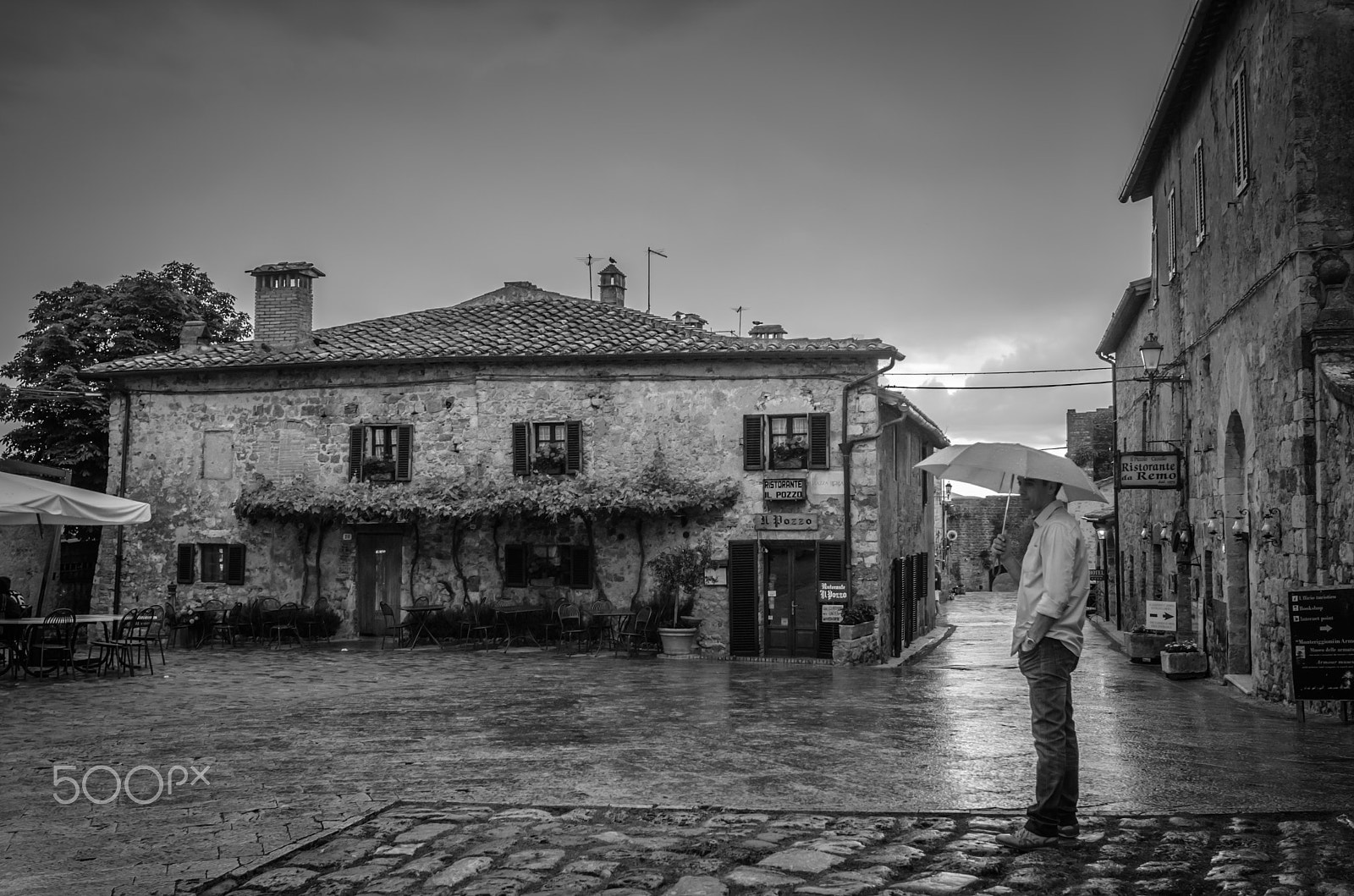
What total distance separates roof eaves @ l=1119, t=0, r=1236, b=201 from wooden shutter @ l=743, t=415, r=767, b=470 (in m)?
7.78

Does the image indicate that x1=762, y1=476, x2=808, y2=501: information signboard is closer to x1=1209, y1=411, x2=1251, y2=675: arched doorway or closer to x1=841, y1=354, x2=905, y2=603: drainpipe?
x1=841, y1=354, x2=905, y2=603: drainpipe

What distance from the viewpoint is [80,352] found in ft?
92.7

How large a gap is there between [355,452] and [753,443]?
743 centimetres

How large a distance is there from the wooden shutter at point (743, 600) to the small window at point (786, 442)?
58.0 inches

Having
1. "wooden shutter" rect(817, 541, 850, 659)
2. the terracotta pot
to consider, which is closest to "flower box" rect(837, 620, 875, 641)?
"wooden shutter" rect(817, 541, 850, 659)

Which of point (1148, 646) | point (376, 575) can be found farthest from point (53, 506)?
point (1148, 646)

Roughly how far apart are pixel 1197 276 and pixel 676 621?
9.73 m

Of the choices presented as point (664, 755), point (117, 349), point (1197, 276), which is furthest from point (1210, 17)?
point (117, 349)

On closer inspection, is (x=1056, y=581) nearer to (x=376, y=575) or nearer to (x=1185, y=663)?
(x=1185, y=663)

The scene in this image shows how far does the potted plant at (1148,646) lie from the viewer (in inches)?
741

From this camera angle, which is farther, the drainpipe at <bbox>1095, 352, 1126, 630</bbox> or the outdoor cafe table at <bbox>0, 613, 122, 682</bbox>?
the drainpipe at <bbox>1095, 352, 1126, 630</bbox>

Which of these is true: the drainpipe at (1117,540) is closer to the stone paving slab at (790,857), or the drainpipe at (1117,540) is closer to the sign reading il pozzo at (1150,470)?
the sign reading il pozzo at (1150,470)

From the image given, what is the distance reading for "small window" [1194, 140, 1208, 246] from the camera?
15.7 m

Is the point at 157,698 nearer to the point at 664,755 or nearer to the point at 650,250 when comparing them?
the point at 664,755
